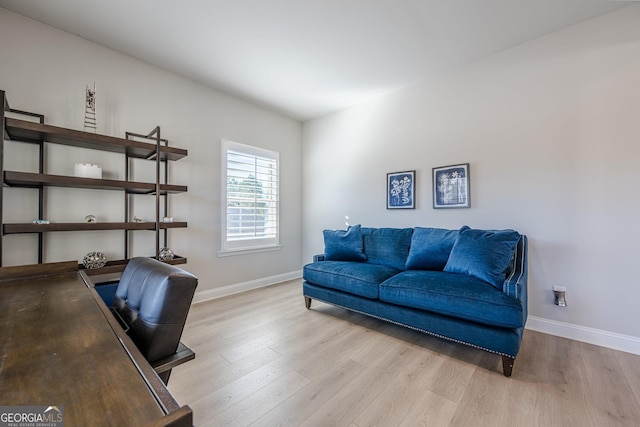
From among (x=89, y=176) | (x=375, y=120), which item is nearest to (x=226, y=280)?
(x=89, y=176)

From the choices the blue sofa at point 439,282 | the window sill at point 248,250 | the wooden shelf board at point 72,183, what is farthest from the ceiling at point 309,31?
the window sill at point 248,250

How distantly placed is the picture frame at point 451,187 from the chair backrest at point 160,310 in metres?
2.91

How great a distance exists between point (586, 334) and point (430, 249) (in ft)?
4.71

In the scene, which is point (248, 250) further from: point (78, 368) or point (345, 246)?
point (78, 368)

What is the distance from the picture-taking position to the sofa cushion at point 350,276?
249cm

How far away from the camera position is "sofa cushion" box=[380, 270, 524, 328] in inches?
70.6

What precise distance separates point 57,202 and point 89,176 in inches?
15.2

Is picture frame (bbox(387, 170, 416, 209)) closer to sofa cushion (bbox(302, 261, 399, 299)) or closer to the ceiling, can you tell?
sofa cushion (bbox(302, 261, 399, 299))

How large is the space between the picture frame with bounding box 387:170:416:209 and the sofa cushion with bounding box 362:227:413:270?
0.43 meters

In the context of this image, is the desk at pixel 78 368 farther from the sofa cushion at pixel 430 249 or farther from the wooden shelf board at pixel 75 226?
the sofa cushion at pixel 430 249

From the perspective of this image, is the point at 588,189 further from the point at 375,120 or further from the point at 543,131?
the point at 375,120

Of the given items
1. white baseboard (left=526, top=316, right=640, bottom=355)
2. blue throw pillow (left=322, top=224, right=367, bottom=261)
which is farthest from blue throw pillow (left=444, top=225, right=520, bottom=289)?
blue throw pillow (left=322, top=224, right=367, bottom=261)

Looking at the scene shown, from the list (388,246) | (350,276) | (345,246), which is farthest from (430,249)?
(345,246)

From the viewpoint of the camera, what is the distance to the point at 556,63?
8.05 feet
